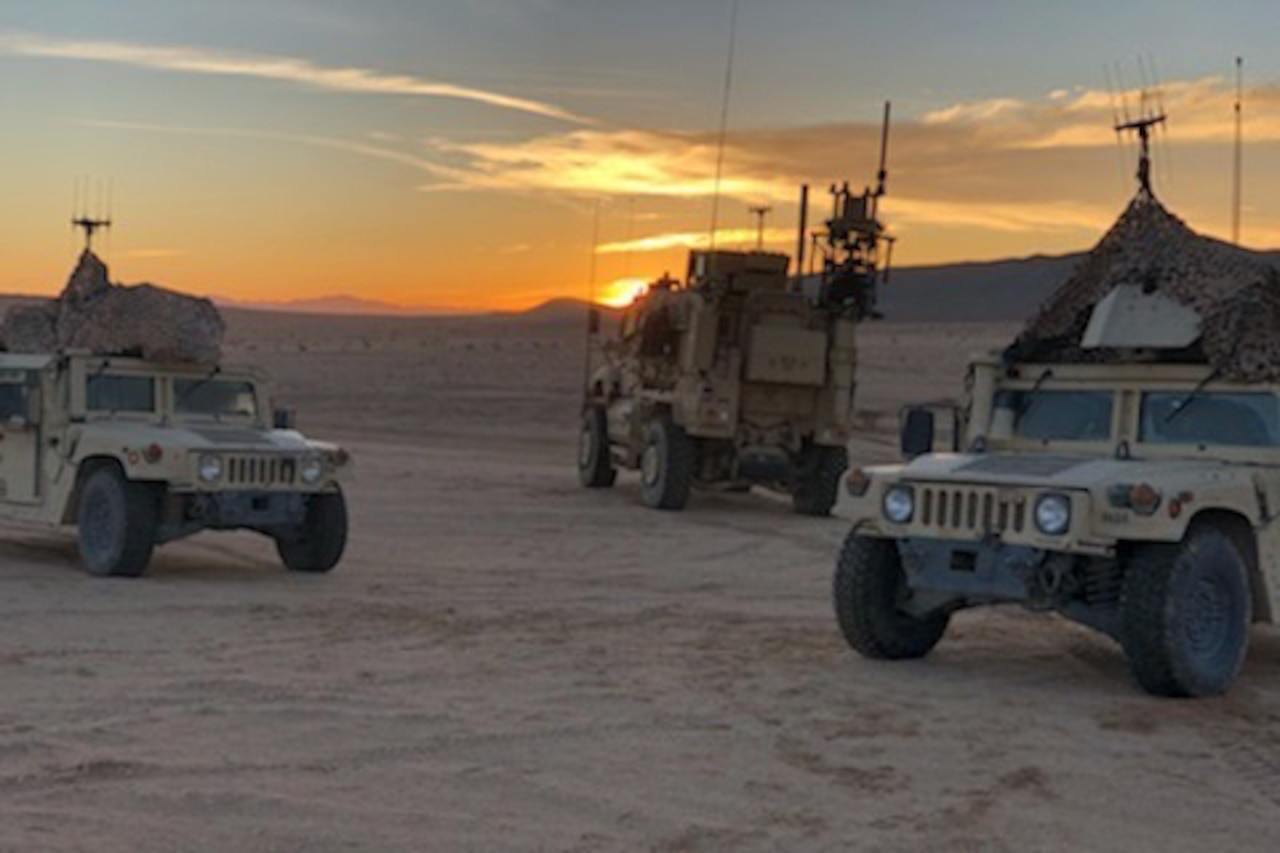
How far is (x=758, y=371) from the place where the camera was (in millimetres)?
20891

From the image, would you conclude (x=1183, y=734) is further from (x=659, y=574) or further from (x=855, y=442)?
(x=855, y=442)

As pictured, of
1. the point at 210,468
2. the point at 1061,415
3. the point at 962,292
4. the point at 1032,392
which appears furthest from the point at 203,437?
the point at 962,292

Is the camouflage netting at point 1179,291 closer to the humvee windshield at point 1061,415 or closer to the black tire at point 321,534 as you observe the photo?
the humvee windshield at point 1061,415

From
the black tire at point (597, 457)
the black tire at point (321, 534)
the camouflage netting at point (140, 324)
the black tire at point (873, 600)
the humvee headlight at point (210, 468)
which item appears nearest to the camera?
the black tire at point (873, 600)

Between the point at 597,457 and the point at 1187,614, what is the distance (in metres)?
14.9

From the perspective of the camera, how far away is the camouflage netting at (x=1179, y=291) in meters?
9.93

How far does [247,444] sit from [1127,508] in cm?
658

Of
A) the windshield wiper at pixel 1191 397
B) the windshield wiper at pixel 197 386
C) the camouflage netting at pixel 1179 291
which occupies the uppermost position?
the camouflage netting at pixel 1179 291

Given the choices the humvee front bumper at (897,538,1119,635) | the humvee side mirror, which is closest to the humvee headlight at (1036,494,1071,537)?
the humvee front bumper at (897,538,1119,635)

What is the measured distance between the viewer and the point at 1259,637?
11953 millimetres

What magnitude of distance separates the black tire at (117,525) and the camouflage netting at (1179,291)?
5.98 meters

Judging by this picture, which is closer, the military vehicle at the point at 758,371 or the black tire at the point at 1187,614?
the black tire at the point at 1187,614

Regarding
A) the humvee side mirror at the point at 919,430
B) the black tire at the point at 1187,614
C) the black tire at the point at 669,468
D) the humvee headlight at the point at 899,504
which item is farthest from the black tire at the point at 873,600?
the black tire at the point at 669,468

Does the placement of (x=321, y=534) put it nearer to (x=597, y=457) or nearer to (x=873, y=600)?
(x=873, y=600)
